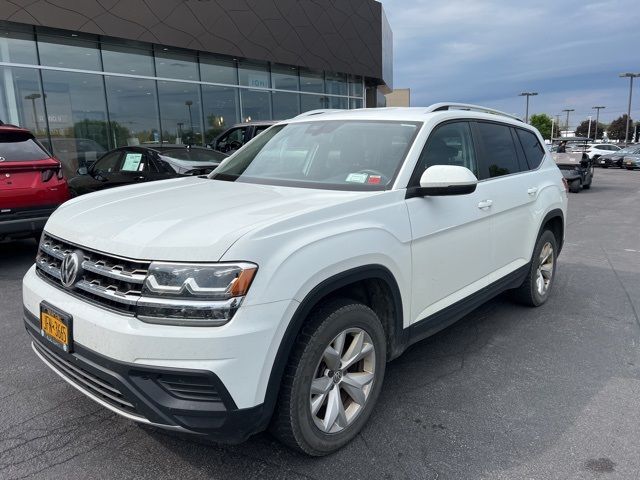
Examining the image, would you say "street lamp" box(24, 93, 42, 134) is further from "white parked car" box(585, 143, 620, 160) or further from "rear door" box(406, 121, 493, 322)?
"white parked car" box(585, 143, 620, 160)

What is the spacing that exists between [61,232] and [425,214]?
2.08 m

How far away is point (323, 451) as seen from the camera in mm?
2541

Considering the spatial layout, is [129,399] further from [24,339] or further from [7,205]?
[7,205]

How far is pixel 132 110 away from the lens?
48.7 feet

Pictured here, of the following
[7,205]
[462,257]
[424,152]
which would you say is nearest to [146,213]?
[424,152]

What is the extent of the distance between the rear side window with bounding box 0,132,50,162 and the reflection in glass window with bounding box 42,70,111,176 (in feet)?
22.3

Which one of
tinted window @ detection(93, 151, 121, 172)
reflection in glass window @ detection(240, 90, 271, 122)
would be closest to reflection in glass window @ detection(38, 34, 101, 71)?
reflection in glass window @ detection(240, 90, 271, 122)

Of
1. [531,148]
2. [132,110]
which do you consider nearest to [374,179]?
[531,148]

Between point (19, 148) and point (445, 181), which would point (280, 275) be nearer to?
point (445, 181)

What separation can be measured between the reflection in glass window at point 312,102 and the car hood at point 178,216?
18159mm

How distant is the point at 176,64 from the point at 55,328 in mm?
15202

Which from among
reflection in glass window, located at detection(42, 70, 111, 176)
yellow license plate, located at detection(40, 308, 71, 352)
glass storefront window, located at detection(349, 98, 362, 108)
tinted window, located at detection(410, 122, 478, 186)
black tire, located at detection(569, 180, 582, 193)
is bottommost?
black tire, located at detection(569, 180, 582, 193)

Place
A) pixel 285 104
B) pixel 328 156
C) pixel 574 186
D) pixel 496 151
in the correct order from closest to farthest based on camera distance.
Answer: pixel 328 156 → pixel 496 151 → pixel 574 186 → pixel 285 104

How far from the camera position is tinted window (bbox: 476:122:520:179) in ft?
12.9
